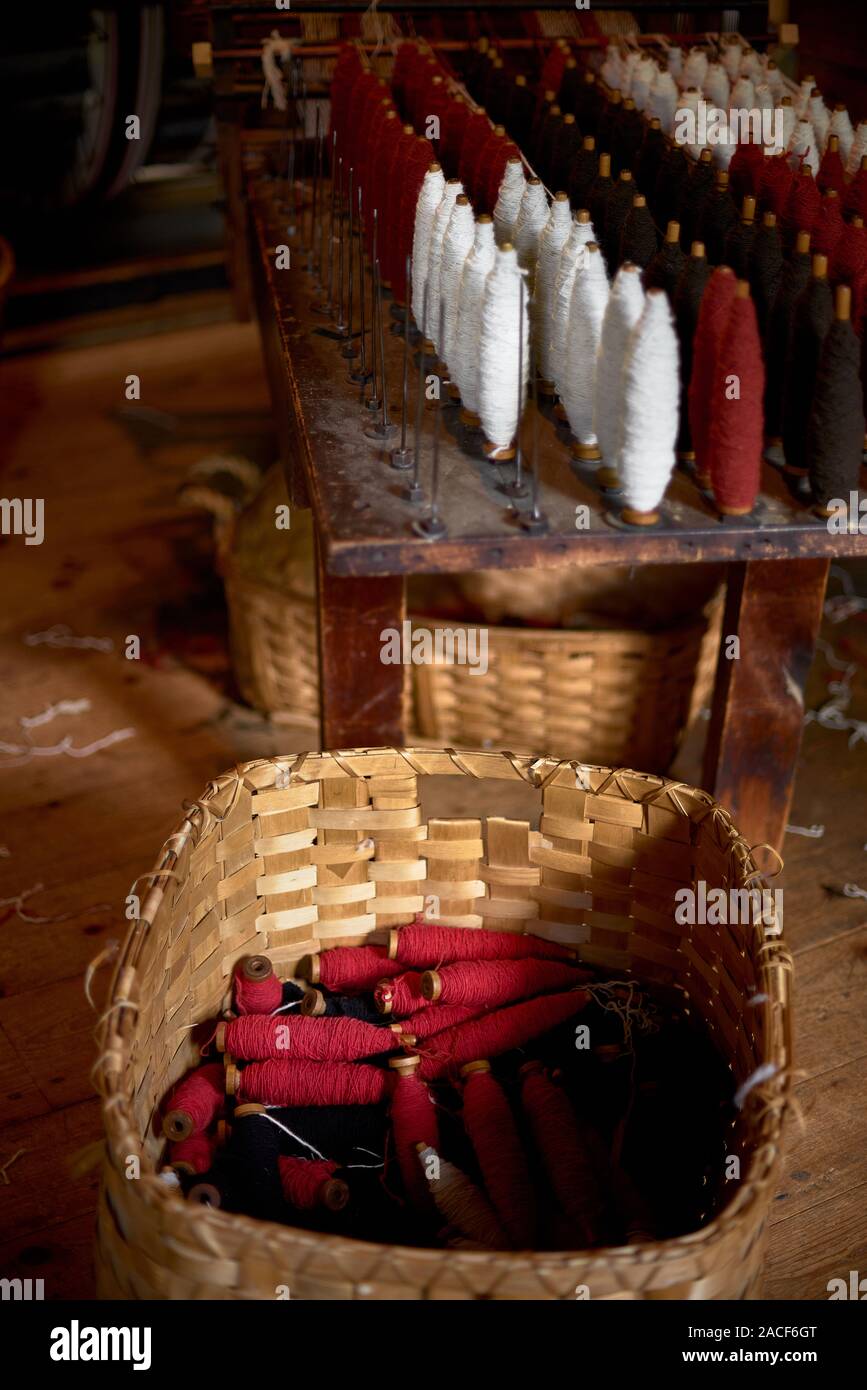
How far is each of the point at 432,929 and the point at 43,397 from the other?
9.75 feet

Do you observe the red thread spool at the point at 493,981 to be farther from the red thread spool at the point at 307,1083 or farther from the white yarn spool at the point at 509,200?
the white yarn spool at the point at 509,200

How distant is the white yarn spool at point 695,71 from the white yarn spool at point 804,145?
40 centimetres

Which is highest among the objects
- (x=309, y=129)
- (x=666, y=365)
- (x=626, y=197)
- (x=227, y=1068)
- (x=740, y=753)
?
(x=309, y=129)

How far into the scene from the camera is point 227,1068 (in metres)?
1.52

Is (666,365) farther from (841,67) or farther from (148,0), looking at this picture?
(148,0)

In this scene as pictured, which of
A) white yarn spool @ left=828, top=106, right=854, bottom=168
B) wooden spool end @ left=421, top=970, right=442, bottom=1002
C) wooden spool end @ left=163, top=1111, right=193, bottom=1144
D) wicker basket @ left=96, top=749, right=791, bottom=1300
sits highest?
white yarn spool @ left=828, top=106, right=854, bottom=168

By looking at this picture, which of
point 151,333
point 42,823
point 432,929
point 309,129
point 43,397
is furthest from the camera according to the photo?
point 151,333

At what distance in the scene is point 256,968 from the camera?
61.5 inches

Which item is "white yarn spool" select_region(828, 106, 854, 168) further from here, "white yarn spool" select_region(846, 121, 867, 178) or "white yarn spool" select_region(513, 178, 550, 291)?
"white yarn spool" select_region(513, 178, 550, 291)

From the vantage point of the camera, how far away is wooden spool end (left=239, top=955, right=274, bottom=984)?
1562 mm

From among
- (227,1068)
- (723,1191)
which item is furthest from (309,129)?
(723,1191)

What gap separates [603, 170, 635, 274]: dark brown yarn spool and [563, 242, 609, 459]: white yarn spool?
0.91ft

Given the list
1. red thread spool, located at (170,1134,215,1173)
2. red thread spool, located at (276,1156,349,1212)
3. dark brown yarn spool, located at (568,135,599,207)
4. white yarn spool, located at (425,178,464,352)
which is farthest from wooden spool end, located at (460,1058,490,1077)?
dark brown yarn spool, located at (568,135,599,207)

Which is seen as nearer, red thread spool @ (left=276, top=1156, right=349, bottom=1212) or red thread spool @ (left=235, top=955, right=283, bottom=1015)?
red thread spool @ (left=276, top=1156, right=349, bottom=1212)
